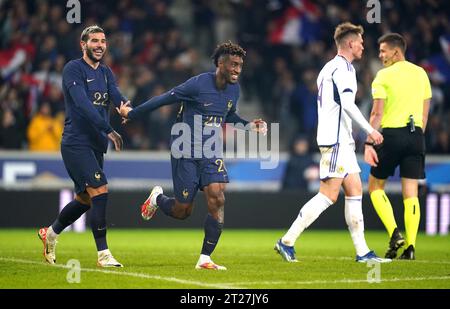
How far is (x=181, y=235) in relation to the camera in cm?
1622

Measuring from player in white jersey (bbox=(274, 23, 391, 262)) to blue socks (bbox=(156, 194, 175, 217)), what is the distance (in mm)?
1253

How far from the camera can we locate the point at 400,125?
11.3 metres

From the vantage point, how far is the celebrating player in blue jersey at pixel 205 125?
9.90m

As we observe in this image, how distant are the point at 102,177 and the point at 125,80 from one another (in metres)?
9.16

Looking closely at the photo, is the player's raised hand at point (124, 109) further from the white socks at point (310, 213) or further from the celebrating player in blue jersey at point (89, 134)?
the white socks at point (310, 213)

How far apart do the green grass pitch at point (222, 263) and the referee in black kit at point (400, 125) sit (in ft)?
2.15

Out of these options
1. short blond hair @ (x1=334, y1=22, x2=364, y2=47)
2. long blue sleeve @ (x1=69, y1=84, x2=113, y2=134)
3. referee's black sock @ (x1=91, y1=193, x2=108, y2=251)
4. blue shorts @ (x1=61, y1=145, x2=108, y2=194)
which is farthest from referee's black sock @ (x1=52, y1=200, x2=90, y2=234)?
short blond hair @ (x1=334, y1=22, x2=364, y2=47)

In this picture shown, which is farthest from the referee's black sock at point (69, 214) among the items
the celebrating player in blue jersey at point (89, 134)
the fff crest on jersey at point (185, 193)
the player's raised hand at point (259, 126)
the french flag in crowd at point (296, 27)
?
the french flag in crowd at point (296, 27)

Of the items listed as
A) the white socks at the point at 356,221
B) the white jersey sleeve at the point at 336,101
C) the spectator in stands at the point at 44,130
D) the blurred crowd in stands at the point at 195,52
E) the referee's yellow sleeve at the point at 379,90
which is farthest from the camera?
the blurred crowd in stands at the point at 195,52

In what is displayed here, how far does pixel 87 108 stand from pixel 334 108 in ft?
8.16

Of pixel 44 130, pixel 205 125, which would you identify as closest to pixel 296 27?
pixel 44 130

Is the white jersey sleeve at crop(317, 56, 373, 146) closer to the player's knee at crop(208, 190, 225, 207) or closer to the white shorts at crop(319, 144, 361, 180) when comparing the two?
the white shorts at crop(319, 144, 361, 180)

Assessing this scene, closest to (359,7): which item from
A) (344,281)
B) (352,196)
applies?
(352,196)
